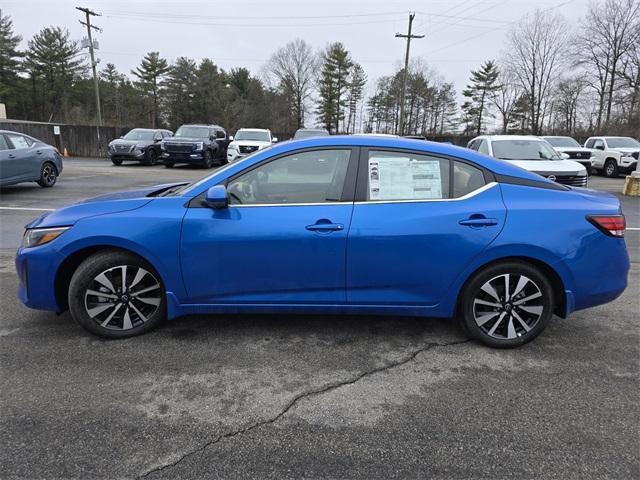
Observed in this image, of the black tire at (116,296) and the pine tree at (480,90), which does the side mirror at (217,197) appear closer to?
the black tire at (116,296)

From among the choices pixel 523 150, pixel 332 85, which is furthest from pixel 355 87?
pixel 523 150

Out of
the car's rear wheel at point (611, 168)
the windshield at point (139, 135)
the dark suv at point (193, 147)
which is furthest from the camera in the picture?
the windshield at point (139, 135)

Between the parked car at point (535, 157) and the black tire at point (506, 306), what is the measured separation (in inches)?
273

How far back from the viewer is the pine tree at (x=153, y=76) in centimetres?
6070

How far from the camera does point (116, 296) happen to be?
3.41 metres

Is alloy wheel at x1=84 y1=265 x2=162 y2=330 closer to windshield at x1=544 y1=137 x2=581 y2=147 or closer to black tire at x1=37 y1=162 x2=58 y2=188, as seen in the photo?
black tire at x1=37 y1=162 x2=58 y2=188

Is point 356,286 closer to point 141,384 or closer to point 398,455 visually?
point 398,455

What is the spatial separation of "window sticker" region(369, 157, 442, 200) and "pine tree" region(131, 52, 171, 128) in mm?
63281

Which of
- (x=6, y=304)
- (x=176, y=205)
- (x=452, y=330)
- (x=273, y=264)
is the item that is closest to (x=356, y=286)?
(x=273, y=264)

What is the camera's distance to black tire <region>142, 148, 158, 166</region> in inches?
824

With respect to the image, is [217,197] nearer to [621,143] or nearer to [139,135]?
[139,135]

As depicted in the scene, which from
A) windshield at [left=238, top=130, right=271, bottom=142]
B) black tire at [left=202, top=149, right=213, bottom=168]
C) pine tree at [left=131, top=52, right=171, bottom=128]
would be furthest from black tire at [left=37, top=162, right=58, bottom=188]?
pine tree at [left=131, top=52, right=171, bottom=128]

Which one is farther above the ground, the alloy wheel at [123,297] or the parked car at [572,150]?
the parked car at [572,150]

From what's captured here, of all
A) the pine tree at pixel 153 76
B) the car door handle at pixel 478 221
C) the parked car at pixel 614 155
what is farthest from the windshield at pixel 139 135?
the pine tree at pixel 153 76
